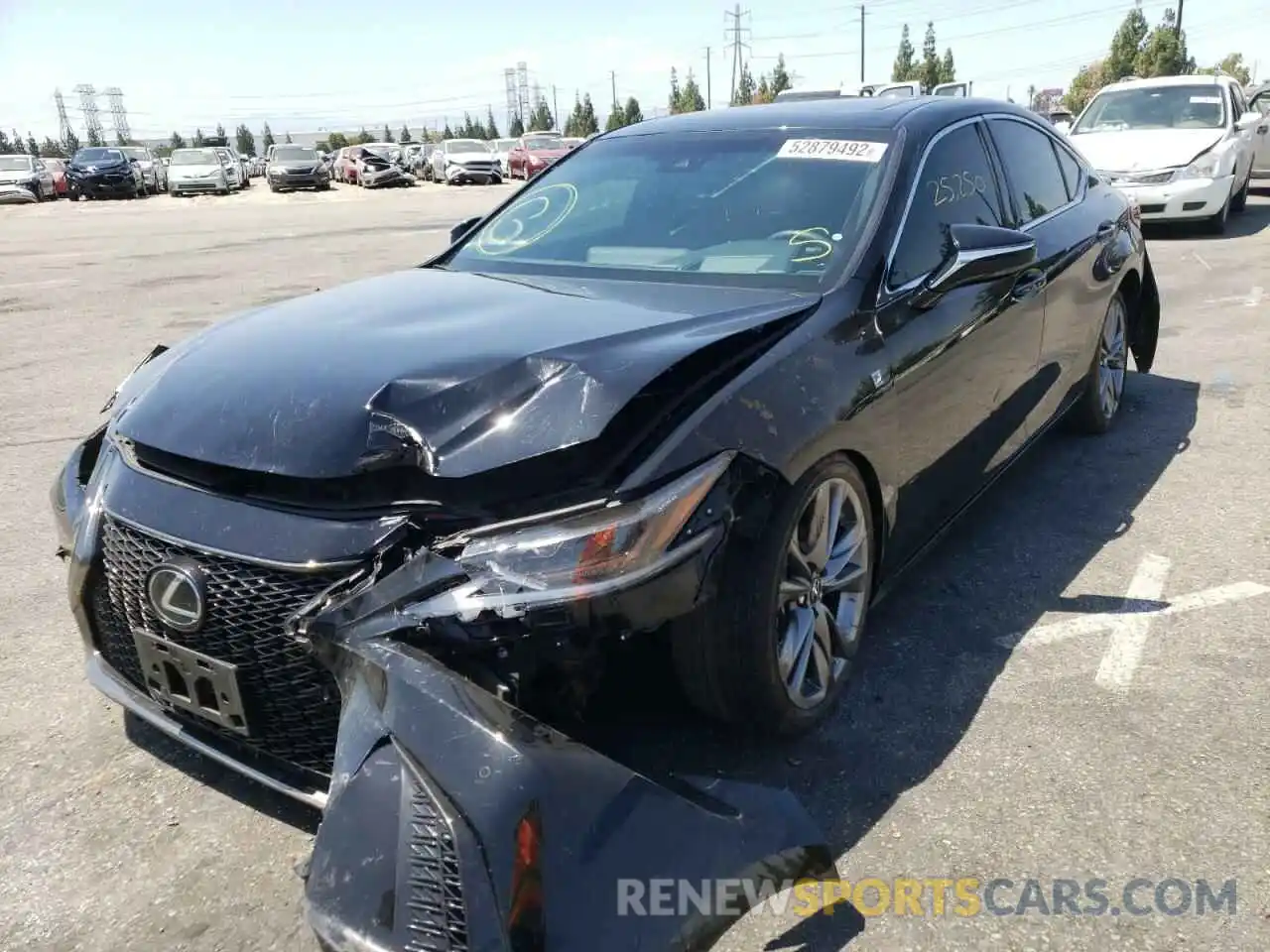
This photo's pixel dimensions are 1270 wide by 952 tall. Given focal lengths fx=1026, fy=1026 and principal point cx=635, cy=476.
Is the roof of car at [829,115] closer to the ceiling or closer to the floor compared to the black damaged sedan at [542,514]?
closer to the ceiling

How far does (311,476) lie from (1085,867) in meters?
1.86

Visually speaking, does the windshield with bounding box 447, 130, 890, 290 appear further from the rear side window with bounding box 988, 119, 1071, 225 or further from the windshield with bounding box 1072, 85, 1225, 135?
the windshield with bounding box 1072, 85, 1225, 135

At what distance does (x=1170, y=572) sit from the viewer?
3.70 m

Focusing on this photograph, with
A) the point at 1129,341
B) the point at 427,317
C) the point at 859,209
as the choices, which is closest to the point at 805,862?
the point at 427,317

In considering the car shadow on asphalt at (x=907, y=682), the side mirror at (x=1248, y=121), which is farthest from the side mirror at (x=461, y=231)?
the side mirror at (x=1248, y=121)

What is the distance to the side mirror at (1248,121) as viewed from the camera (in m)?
12.3

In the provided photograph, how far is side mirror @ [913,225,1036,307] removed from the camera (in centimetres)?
306

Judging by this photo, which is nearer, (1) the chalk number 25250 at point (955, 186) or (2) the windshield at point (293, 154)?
(1) the chalk number 25250 at point (955, 186)

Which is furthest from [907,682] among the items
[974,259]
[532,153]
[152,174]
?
[152,174]

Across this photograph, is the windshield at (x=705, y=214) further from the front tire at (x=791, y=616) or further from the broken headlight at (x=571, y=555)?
the broken headlight at (x=571, y=555)

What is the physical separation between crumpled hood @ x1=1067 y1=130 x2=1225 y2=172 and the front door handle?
888 cm

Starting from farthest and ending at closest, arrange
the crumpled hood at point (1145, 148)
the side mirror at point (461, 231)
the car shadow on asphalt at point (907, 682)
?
the crumpled hood at point (1145, 148) < the side mirror at point (461, 231) < the car shadow on asphalt at point (907, 682)

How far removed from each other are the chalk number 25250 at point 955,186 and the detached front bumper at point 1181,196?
9.07 metres

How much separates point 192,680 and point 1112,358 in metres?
4.63
